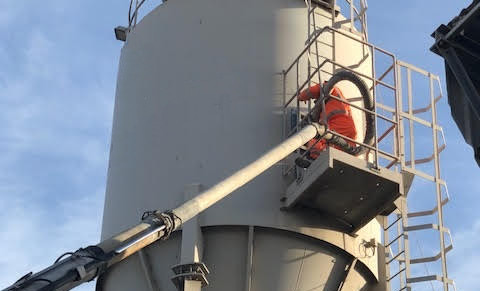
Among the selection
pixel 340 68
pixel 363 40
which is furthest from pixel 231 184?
pixel 363 40

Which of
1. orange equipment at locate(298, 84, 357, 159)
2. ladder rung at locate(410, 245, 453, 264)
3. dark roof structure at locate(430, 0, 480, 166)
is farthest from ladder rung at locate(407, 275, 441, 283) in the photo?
dark roof structure at locate(430, 0, 480, 166)

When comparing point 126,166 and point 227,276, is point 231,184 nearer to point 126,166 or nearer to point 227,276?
point 227,276

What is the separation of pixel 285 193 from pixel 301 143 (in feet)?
2.83

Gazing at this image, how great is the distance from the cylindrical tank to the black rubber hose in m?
0.55

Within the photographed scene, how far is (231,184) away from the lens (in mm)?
10570

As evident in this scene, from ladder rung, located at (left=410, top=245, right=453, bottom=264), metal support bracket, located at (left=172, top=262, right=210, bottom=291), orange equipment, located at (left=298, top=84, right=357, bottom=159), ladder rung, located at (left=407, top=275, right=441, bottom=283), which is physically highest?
orange equipment, located at (left=298, top=84, right=357, bottom=159)

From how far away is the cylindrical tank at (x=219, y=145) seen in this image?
11766mm

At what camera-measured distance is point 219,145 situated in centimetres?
1245

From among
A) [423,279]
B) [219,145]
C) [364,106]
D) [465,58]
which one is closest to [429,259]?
[423,279]

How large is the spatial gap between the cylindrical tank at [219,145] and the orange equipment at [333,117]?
50 centimetres

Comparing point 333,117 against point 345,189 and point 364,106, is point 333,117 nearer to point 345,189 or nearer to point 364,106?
point 364,106

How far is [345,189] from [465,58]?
2.71m

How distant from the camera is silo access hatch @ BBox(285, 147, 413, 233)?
11.7 m

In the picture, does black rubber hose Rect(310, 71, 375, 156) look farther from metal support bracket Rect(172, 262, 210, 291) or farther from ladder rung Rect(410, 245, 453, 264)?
metal support bracket Rect(172, 262, 210, 291)
